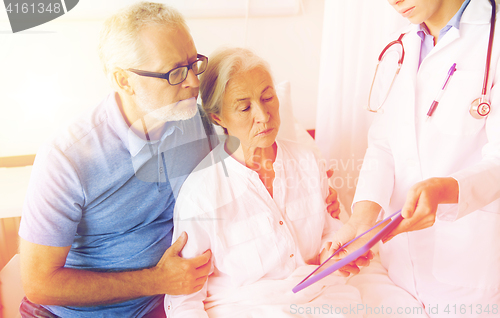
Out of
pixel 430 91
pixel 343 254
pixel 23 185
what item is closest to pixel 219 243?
pixel 343 254

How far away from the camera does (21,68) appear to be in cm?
71

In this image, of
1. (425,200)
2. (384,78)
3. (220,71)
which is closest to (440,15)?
(384,78)

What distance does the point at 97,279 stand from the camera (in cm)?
86

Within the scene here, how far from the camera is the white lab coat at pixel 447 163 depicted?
0.85 metres

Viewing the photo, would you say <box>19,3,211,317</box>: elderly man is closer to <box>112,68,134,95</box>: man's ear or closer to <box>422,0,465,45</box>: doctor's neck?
<box>112,68,134,95</box>: man's ear

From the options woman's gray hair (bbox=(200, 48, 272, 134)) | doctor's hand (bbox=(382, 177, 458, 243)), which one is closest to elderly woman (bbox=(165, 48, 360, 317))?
woman's gray hair (bbox=(200, 48, 272, 134))

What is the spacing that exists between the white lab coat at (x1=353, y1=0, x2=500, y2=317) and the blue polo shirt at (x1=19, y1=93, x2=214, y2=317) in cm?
59

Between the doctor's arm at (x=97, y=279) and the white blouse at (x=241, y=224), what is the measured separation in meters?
0.04

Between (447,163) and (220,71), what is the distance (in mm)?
686

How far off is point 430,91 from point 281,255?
65 cm

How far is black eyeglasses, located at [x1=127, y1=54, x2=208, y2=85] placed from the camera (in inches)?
28.1

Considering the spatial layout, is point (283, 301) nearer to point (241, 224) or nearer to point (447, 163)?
point (241, 224)

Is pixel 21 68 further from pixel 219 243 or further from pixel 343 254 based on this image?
pixel 343 254

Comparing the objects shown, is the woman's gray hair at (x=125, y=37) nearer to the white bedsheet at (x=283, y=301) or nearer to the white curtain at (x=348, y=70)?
the white curtain at (x=348, y=70)
